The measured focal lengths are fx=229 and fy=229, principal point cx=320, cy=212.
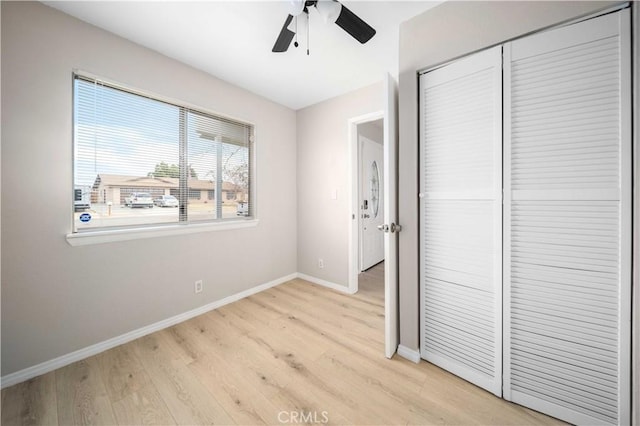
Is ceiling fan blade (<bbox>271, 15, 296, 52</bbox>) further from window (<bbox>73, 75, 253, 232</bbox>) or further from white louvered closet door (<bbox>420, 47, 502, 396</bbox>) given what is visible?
window (<bbox>73, 75, 253, 232</bbox>)

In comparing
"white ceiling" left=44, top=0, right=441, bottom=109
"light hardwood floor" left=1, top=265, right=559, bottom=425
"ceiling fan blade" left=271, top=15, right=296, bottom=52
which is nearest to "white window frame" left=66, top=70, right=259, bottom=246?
"white ceiling" left=44, top=0, right=441, bottom=109

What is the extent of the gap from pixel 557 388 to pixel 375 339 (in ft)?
3.49

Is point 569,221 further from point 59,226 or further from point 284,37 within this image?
point 59,226

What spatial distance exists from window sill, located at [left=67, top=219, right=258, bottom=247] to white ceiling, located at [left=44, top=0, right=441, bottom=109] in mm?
1576

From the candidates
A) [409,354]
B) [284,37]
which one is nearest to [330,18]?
[284,37]

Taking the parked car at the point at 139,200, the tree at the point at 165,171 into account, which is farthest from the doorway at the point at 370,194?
the parked car at the point at 139,200

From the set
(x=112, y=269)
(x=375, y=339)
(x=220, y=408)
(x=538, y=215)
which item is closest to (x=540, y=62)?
(x=538, y=215)

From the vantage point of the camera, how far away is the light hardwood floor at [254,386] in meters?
1.24

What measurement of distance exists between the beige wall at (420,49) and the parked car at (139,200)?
7.12 feet

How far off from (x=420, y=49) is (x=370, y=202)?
246 cm

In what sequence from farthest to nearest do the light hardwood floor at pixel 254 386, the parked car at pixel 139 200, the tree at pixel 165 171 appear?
the tree at pixel 165 171 → the parked car at pixel 139 200 → the light hardwood floor at pixel 254 386

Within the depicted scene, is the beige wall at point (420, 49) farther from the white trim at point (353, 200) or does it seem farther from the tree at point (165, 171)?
the tree at point (165, 171)

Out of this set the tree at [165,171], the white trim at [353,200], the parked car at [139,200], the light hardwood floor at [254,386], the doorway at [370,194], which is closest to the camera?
the light hardwood floor at [254,386]

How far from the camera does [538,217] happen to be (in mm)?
1226
